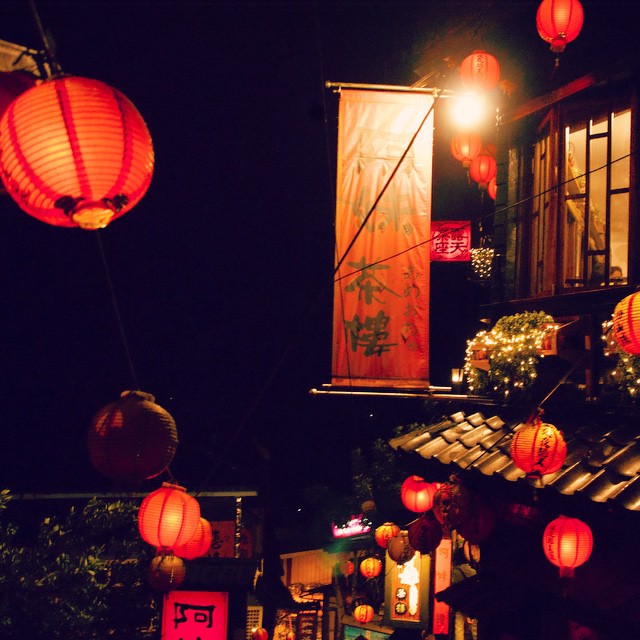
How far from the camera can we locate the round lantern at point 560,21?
927 centimetres

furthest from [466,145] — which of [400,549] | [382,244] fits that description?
[400,549]

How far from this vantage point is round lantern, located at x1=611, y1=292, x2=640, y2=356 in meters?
7.01

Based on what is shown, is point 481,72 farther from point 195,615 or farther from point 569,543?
point 195,615

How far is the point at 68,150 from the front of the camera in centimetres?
426

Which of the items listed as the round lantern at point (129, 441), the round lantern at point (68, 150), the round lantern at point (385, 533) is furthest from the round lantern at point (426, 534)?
the round lantern at point (68, 150)

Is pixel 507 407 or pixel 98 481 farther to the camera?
pixel 98 481

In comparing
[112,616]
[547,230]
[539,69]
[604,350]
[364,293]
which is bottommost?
[112,616]

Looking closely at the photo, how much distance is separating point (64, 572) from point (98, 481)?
1132cm

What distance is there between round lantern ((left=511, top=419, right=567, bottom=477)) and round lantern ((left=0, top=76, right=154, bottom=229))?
18.6 ft

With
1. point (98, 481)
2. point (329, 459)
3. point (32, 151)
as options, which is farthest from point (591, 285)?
point (329, 459)

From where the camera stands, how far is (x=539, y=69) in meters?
10.8

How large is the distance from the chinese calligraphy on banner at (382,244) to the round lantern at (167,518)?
3.33m

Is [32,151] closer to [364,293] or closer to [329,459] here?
[364,293]

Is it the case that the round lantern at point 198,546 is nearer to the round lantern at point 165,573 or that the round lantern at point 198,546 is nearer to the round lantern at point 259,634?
the round lantern at point 165,573
